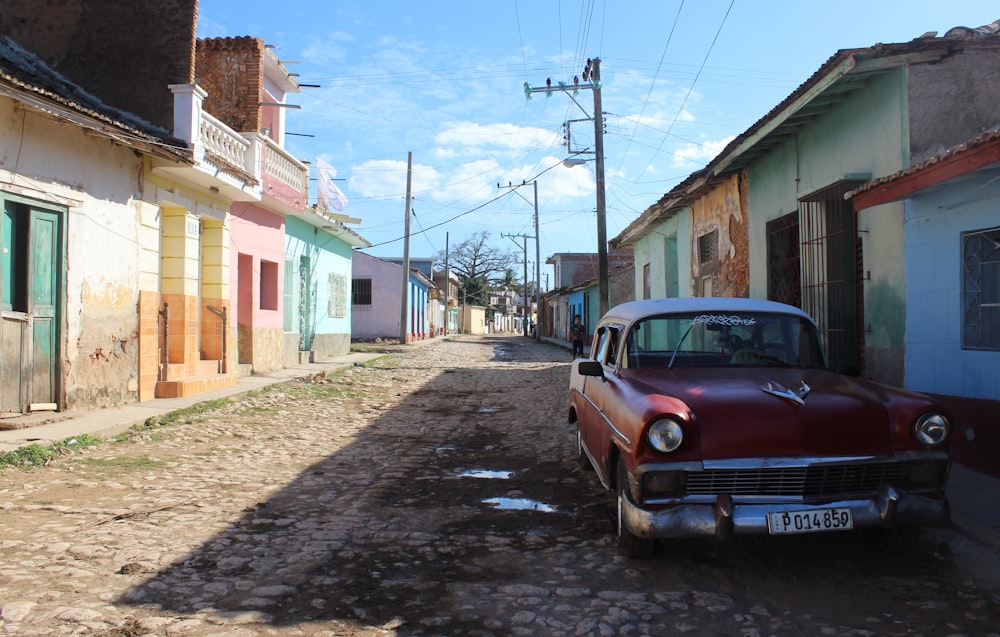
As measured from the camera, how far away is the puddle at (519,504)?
16.6ft

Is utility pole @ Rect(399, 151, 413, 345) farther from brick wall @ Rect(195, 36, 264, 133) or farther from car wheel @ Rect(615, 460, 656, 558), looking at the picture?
car wheel @ Rect(615, 460, 656, 558)

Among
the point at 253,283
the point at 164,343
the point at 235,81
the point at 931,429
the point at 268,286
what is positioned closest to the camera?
the point at 931,429

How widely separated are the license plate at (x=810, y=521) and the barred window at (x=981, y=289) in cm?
309

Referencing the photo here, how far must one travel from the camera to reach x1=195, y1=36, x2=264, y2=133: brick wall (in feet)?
44.7

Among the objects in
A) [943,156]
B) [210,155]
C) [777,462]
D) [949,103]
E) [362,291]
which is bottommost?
[777,462]

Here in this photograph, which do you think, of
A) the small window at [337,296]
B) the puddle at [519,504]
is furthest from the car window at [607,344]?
the small window at [337,296]

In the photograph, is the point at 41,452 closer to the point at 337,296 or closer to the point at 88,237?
the point at 88,237

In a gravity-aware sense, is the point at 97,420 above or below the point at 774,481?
below

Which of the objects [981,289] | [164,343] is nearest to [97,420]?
[164,343]

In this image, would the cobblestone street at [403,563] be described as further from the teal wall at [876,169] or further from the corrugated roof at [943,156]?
the teal wall at [876,169]

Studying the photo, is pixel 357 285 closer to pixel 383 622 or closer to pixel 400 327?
pixel 400 327

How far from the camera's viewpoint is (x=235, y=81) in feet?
45.1

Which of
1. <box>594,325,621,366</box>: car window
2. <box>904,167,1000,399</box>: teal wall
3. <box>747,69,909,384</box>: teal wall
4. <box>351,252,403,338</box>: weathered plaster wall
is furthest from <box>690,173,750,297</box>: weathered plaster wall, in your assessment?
<box>351,252,403,338</box>: weathered plaster wall

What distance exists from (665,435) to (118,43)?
10812 millimetres
